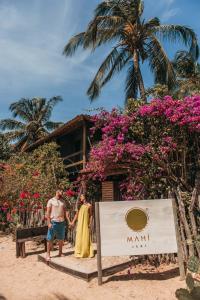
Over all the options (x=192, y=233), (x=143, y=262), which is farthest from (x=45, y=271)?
(x=192, y=233)

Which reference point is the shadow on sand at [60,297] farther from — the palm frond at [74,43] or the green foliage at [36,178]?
the palm frond at [74,43]

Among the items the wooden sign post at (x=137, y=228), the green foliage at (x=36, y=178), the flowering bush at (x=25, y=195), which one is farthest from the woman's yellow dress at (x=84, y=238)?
the green foliage at (x=36, y=178)

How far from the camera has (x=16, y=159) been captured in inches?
754

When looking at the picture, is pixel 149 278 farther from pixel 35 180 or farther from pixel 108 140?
pixel 35 180

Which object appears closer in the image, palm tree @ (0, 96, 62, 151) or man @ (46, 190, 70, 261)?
man @ (46, 190, 70, 261)

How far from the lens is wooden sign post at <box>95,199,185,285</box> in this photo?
572cm

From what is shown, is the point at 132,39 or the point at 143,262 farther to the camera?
the point at 132,39

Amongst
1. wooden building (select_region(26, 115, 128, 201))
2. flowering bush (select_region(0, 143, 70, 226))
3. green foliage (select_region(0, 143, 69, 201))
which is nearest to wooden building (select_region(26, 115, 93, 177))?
wooden building (select_region(26, 115, 128, 201))

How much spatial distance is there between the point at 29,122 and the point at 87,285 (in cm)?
2620

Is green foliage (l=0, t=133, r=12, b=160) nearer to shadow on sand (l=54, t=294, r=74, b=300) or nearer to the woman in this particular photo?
the woman

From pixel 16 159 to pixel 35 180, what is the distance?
23.8ft

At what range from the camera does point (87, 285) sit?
5664 mm

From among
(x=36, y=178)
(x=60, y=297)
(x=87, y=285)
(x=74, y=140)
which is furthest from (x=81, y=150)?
(x=60, y=297)

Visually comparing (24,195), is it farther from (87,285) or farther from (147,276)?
(147,276)
